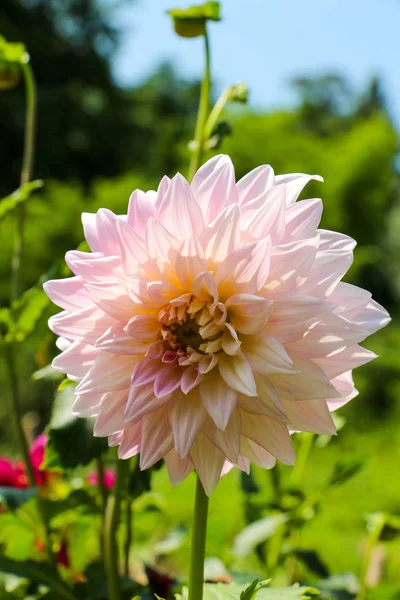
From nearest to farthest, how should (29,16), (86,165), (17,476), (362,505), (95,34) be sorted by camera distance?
(17,476), (362,505), (86,165), (29,16), (95,34)

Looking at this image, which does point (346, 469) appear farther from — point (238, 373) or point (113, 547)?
point (238, 373)

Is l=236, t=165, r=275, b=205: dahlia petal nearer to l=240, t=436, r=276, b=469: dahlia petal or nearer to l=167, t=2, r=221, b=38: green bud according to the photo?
l=240, t=436, r=276, b=469: dahlia petal

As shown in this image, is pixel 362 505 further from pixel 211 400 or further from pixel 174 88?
pixel 174 88

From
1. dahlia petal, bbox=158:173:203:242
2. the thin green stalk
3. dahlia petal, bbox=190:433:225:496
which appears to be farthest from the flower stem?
the thin green stalk

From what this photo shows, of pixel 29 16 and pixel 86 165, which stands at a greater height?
pixel 29 16

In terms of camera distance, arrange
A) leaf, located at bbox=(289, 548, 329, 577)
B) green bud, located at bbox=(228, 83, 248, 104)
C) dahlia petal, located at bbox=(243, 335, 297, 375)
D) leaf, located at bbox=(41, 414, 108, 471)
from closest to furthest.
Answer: dahlia petal, located at bbox=(243, 335, 297, 375) → leaf, located at bbox=(41, 414, 108, 471) → green bud, located at bbox=(228, 83, 248, 104) → leaf, located at bbox=(289, 548, 329, 577)

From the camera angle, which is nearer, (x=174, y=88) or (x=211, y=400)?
(x=211, y=400)

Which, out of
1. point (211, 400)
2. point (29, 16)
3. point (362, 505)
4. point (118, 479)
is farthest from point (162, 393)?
point (29, 16)
